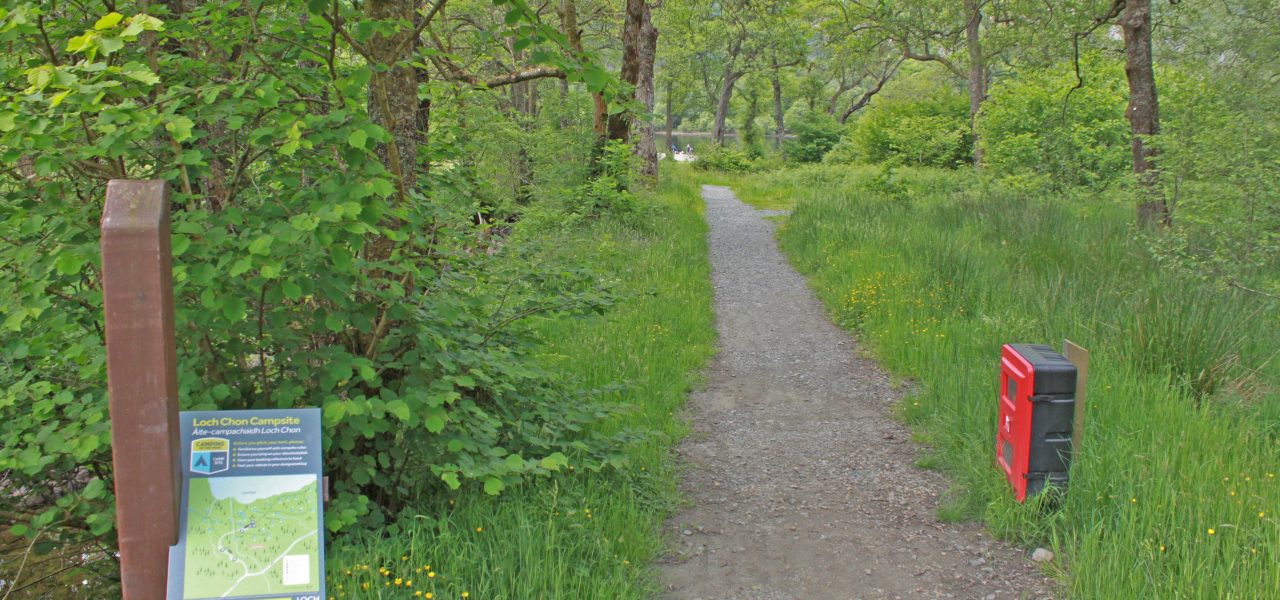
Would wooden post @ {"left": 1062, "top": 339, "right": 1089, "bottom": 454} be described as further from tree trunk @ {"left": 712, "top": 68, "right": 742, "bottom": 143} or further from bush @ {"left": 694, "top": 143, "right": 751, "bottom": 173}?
tree trunk @ {"left": 712, "top": 68, "right": 742, "bottom": 143}

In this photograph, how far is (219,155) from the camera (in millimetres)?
3654

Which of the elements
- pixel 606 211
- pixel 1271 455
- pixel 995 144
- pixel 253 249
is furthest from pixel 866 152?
pixel 253 249

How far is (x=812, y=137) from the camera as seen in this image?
37781 millimetres

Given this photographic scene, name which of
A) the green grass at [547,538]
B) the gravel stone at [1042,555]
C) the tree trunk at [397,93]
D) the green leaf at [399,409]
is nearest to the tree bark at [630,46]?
the green grass at [547,538]

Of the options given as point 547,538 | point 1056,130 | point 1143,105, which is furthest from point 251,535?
point 1056,130

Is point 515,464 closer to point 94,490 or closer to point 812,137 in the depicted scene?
point 94,490

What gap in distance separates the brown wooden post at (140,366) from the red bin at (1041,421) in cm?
361

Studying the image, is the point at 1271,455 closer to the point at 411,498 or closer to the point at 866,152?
the point at 411,498

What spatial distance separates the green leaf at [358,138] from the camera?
2.96 metres

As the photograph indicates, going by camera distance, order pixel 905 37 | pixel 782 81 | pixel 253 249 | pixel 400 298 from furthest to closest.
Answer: pixel 782 81 → pixel 905 37 → pixel 400 298 → pixel 253 249

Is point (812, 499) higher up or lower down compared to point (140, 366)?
lower down

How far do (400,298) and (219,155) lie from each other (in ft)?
3.16

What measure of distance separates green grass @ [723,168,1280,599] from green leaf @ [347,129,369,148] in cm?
331

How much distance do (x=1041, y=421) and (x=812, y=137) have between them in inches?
1377
